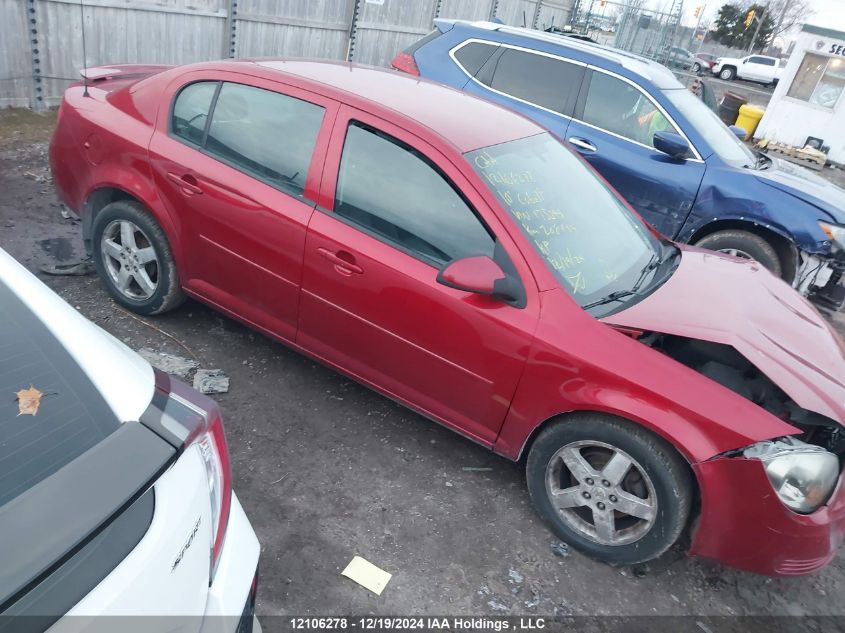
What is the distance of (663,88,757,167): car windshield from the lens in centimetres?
621

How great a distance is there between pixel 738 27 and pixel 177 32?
4904 cm

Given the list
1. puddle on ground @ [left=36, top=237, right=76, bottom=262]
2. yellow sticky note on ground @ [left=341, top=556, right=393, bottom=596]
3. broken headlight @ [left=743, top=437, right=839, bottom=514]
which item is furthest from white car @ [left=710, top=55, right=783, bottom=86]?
yellow sticky note on ground @ [left=341, top=556, right=393, bottom=596]

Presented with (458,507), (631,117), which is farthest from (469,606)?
(631,117)

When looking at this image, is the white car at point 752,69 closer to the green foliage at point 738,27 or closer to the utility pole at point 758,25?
the utility pole at point 758,25

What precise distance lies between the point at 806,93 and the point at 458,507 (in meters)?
18.0

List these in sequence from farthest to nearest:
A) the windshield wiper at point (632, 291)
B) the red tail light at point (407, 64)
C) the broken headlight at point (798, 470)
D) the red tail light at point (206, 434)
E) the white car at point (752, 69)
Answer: the white car at point (752, 69)
the red tail light at point (407, 64)
the windshield wiper at point (632, 291)
the broken headlight at point (798, 470)
the red tail light at point (206, 434)

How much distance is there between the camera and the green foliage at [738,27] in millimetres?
46625

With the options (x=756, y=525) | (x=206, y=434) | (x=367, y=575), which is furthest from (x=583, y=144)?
(x=206, y=434)

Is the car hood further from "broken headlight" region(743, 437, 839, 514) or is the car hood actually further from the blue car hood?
the blue car hood

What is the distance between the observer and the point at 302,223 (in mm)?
3377

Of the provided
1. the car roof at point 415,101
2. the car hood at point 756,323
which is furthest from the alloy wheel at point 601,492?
the car roof at point 415,101

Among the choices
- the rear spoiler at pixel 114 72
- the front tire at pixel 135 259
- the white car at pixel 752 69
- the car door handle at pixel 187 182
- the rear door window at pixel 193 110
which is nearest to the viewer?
the car door handle at pixel 187 182

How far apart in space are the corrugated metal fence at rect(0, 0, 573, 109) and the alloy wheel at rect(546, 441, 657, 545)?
24.5ft

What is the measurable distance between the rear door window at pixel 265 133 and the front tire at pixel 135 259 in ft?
2.20
